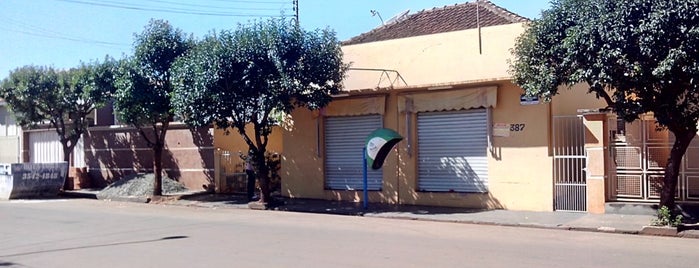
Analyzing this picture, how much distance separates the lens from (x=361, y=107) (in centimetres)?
2100

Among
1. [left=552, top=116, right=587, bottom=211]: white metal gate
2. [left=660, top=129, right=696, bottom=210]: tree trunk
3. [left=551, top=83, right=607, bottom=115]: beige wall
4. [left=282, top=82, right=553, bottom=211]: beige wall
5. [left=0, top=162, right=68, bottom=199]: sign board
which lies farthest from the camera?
[left=0, top=162, right=68, bottom=199]: sign board

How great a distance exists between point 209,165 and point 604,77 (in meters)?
15.2

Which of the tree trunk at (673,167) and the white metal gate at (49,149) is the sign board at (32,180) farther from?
the tree trunk at (673,167)

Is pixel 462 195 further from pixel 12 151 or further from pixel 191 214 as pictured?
pixel 12 151

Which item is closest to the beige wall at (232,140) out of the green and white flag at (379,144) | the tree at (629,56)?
the green and white flag at (379,144)

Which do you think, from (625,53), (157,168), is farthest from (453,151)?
(157,168)

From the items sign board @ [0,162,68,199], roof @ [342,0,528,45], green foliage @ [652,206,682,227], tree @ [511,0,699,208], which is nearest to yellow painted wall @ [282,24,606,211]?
tree @ [511,0,699,208]

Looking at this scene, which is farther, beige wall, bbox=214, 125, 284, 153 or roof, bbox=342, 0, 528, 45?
beige wall, bbox=214, 125, 284, 153

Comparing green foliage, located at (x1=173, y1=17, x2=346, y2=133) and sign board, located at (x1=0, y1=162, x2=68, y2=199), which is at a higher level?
green foliage, located at (x1=173, y1=17, x2=346, y2=133)

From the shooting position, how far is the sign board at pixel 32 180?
84.3ft

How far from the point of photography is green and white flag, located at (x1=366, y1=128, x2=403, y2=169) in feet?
63.3

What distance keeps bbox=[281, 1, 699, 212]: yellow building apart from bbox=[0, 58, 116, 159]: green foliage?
7.14 m

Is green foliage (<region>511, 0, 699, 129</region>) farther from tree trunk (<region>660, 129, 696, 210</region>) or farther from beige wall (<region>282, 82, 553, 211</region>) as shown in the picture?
beige wall (<region>282, 82, 553, 211</region>)

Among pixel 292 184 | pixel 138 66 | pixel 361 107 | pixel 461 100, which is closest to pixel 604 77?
pixel 461 100
